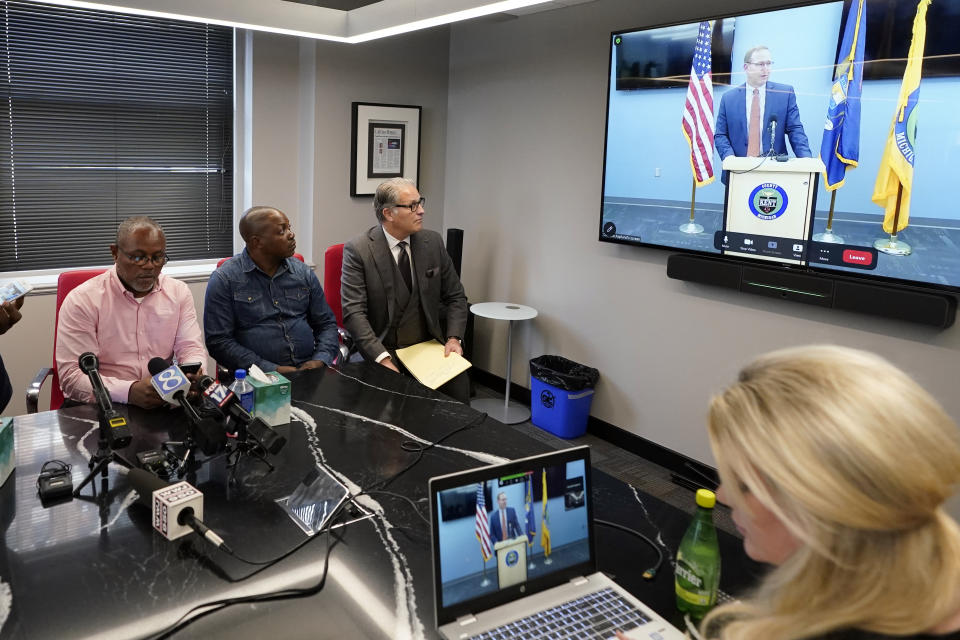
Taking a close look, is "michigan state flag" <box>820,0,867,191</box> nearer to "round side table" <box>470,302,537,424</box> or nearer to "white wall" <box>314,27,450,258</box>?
"round side table" <box>470,302,537,424</box>

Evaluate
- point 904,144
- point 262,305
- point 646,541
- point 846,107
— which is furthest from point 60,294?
point 904,144

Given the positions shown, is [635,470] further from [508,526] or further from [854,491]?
[854,491]

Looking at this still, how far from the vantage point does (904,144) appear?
2727mm

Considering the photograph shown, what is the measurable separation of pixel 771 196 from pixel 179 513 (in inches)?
105

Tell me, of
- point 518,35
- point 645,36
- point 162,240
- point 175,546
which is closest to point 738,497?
point 175,546

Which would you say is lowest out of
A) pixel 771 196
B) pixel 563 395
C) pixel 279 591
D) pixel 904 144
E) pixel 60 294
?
pixel 563 395

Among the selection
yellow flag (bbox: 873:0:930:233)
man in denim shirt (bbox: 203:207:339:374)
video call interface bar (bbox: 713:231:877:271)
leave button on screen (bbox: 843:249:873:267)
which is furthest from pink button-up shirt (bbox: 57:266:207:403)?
yellow flag (bbox: 873:0:930:233)

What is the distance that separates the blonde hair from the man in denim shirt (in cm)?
226

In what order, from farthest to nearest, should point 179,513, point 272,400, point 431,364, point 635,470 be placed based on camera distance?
point 635,470, point 431,364, point 272,400, point 179,513

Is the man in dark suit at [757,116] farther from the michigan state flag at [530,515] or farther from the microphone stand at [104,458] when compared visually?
the microphone stand at [104,458]

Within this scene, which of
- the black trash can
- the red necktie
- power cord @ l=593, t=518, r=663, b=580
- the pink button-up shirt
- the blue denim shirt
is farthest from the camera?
the black trash can

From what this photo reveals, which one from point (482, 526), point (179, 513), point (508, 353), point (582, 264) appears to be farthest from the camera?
point (508, 353)

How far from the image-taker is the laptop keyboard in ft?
4.02

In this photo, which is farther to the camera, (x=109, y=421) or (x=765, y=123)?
(x=765, y=123)
